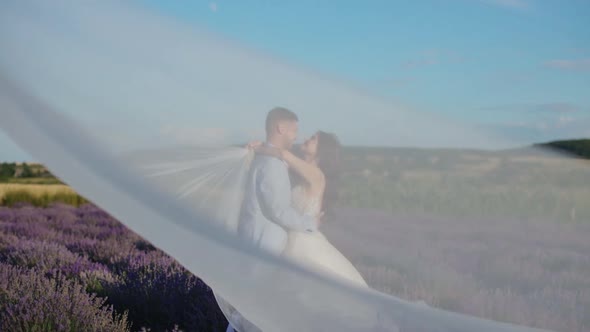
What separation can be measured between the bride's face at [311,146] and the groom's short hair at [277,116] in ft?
0.19

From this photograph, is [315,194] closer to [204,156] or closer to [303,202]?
[303,202]

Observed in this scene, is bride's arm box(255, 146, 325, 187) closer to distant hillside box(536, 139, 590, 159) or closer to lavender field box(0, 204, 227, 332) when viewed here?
distant hillside box(536, 139, 590, 159)

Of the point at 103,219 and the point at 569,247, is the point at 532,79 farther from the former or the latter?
the point at 103,219

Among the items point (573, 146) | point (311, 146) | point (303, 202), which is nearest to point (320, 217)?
point (303, 202)

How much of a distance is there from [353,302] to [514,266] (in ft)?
1.36

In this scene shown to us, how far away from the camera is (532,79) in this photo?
1.69 metres

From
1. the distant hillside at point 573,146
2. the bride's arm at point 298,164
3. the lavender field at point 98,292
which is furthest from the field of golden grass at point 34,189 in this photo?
the distant hillside at point 573,146

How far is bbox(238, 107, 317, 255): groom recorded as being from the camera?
1.69 m

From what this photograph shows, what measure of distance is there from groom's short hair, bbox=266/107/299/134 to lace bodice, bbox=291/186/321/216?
0.58ft

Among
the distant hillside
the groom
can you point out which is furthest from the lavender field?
the distant hillside

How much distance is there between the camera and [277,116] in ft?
5.32

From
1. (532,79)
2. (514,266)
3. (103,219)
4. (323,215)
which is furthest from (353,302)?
(103,219)

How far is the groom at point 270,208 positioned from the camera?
5.53 ft

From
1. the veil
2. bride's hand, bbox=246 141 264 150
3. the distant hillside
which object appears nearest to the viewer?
the veil
